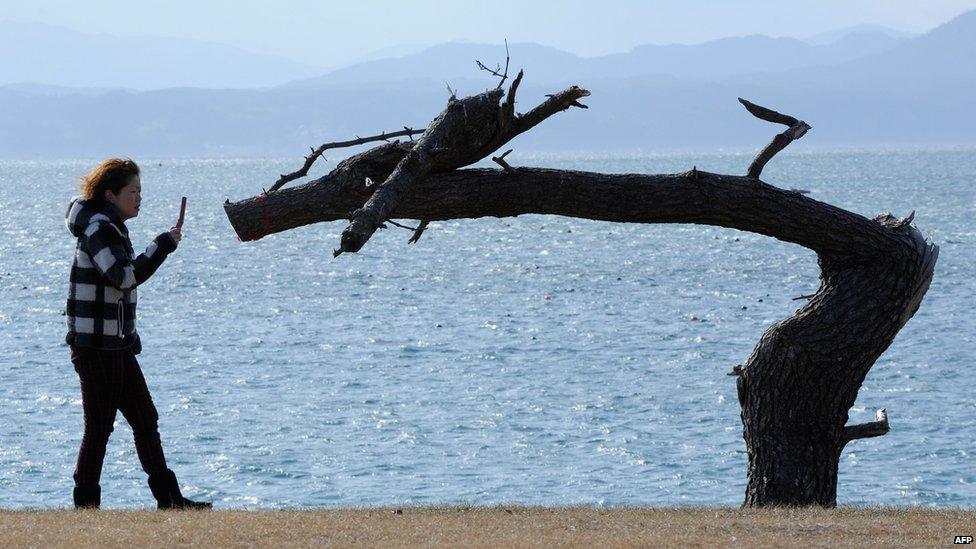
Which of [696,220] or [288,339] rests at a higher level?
[696,220]

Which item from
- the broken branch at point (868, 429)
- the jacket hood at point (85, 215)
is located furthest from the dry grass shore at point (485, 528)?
the jacket hood at point (85, 215)

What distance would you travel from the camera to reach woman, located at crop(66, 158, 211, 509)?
27.3 feet

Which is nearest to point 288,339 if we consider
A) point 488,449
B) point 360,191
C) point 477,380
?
point 477,380

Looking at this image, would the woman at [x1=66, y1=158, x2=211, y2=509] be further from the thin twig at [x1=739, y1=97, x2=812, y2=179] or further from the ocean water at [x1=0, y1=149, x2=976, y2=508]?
the ocean water at [x1=0, y1=149, x2=976, y2=508]

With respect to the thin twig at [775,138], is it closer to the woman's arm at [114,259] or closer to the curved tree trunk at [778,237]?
the curved tree trunk at [778,237]

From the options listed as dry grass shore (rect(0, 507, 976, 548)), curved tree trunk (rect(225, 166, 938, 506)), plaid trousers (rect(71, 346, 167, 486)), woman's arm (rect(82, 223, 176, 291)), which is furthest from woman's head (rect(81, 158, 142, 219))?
dry grass shore (rect(0, 507, 976, 548))

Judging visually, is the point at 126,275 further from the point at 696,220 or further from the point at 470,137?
the point at 696,220

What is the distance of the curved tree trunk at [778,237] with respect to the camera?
32.6 ft

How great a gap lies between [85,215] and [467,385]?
18.6 metres

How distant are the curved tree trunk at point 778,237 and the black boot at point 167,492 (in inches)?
75.1

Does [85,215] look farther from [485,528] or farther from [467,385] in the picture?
[467,385]

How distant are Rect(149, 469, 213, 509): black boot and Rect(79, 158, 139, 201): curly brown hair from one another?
2.02m

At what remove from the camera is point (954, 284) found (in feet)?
145

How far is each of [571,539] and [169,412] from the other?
1727 cm
